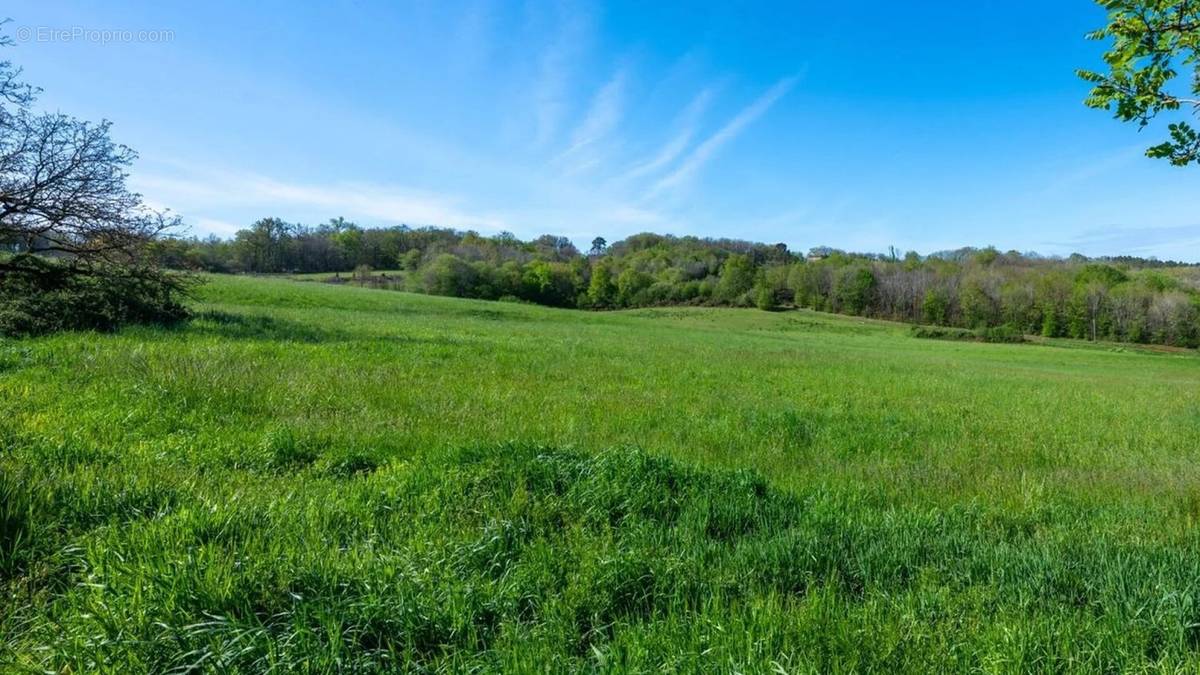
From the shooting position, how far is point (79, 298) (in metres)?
14.3

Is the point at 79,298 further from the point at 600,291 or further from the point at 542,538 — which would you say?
the point at 600,291

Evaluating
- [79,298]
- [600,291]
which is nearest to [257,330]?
[79,298]

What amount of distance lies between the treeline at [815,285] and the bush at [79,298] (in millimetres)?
77355

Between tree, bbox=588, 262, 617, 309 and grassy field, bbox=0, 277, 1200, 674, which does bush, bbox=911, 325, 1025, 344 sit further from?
grassy field, bbox=0, 277, 1200, 674

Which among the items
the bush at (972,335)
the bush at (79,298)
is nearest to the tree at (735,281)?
the bush at (972,335)

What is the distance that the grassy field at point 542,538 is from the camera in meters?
2.68

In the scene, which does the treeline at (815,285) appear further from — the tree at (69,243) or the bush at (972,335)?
the tree at (69,243)

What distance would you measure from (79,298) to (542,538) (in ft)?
56.2

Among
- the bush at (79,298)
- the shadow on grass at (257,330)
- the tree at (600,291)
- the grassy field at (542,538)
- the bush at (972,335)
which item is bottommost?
the bush at (972,335)

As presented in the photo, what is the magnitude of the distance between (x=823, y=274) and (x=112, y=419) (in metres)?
130

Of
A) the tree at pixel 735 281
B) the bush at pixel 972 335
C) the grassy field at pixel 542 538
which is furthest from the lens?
the tree at pixel 735 281

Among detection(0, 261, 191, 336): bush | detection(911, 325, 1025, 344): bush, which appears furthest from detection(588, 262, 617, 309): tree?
detection(0, 261, 191, 336): bush

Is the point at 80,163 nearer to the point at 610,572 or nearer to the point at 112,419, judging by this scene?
the point at 112,419

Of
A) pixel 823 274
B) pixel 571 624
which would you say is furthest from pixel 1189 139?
pixel 823 274
